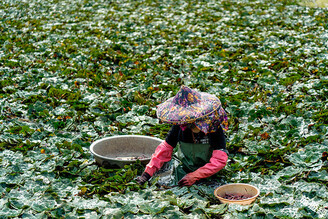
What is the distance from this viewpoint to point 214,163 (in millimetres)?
3033

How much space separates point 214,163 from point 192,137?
29 cm

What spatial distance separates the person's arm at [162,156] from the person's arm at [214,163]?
0.24 meters

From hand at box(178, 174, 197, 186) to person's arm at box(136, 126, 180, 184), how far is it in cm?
23

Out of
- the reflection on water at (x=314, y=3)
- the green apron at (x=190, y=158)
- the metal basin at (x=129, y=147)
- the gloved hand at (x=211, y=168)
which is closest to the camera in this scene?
the gloved hand at (x=211, y=168)

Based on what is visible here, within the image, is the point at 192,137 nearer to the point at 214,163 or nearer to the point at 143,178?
the point at 214,163

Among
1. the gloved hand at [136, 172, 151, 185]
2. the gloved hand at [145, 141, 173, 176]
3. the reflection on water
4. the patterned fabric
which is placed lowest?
the reflection on water

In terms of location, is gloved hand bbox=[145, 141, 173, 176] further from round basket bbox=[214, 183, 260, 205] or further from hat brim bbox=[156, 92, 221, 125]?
round basket bbox=[214, 183, 260, 205]

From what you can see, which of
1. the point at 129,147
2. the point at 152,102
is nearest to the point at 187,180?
the point at 129,147

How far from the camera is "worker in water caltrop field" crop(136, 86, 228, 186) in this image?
288 cm

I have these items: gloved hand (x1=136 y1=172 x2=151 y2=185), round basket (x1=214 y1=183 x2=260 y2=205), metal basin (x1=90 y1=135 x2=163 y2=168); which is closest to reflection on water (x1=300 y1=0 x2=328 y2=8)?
metal basin (x1=90 y1=135 x2=163 y2=168)

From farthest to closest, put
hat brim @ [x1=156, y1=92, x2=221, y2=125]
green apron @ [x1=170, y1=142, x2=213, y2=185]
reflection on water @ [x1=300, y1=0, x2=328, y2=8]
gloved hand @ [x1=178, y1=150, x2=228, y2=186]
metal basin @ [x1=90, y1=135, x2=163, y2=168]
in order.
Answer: reflection on water @ [x1=300, y1=0, x2=328, y2=8]
metal basin @ [x1=90, y1=135, x2=163, y2=168]
green apron @ [x1=170, y1=142, x2=213, y2=185]
gloved hand @ [x1=178, y1=150, x2=228, y2=186]
hat brim @ [x1=156, y1=92, x2=221, y2=125]

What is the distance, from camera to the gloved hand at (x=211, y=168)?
3031mm

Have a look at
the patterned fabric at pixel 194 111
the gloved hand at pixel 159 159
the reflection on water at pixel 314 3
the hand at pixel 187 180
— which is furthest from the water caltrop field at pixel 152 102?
the reflection on water at pixel 314 3

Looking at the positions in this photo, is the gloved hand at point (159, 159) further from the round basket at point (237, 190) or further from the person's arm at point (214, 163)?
the round basket at point (237, 190)
